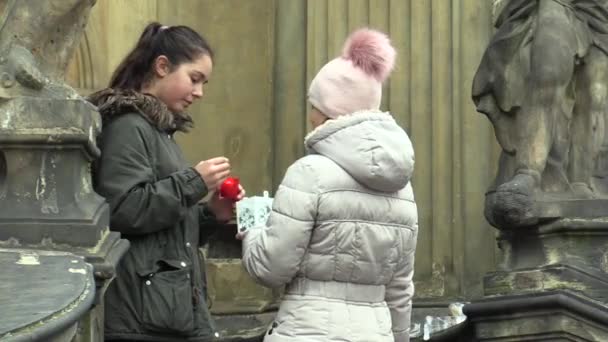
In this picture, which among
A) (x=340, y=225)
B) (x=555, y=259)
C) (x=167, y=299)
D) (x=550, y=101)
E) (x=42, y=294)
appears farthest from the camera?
(x=550, y=101)

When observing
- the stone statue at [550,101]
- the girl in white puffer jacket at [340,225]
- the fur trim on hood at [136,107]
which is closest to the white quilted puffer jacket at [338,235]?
the girl in white puffer jacket at [340,225]

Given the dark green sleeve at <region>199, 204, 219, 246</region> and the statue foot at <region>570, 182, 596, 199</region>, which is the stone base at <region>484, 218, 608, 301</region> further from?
the dark green sleeve at <region>199, 204, 219, 246</region>

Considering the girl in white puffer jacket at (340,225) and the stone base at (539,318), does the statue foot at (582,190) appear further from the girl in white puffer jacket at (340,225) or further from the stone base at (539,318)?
the girl in white puffer jacket at (340,225)

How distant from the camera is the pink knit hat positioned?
7.33 metres

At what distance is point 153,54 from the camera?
7680 mm

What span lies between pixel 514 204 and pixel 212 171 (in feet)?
9.39

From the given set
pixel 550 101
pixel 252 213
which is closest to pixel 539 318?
pixel 550 101

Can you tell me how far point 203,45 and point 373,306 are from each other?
1.16 metres

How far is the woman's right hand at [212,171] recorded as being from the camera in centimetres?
746

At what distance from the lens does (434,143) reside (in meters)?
11.8

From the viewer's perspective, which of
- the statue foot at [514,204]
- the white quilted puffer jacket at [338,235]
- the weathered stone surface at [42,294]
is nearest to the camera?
the weathered stone surface at [42,294]

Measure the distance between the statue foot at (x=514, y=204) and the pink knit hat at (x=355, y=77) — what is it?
8.86 ft

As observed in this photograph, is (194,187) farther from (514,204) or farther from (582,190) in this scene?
(582,190)

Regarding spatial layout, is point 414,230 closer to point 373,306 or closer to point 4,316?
point 373,306
